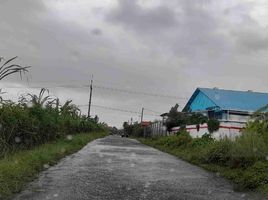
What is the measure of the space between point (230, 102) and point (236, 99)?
178 cm

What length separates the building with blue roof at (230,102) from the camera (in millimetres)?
45812

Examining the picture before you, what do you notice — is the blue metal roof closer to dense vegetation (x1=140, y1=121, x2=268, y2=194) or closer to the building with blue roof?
the building with blue roof

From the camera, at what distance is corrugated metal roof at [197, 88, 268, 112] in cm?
4797

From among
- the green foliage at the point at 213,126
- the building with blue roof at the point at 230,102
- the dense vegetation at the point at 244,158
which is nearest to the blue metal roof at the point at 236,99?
the building with blue roof at the point at 230,102

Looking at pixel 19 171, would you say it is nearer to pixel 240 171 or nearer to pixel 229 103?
pixel 240 171

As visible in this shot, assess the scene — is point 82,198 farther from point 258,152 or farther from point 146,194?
point 258,152

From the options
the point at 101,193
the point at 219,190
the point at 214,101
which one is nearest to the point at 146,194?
the point at 101,193

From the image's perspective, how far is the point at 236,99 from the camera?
1994 inches

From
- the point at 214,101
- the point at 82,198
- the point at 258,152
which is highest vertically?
the point at 214,101

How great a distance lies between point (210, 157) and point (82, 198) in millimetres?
10406

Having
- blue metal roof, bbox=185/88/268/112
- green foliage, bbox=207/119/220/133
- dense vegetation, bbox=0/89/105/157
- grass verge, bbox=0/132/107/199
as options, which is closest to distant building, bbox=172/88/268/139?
blue metal roof, bbox=185/88/268/112

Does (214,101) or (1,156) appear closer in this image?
(1,156)

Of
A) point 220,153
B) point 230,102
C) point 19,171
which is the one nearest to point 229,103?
point 230,102

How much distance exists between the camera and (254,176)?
42.9 feet
